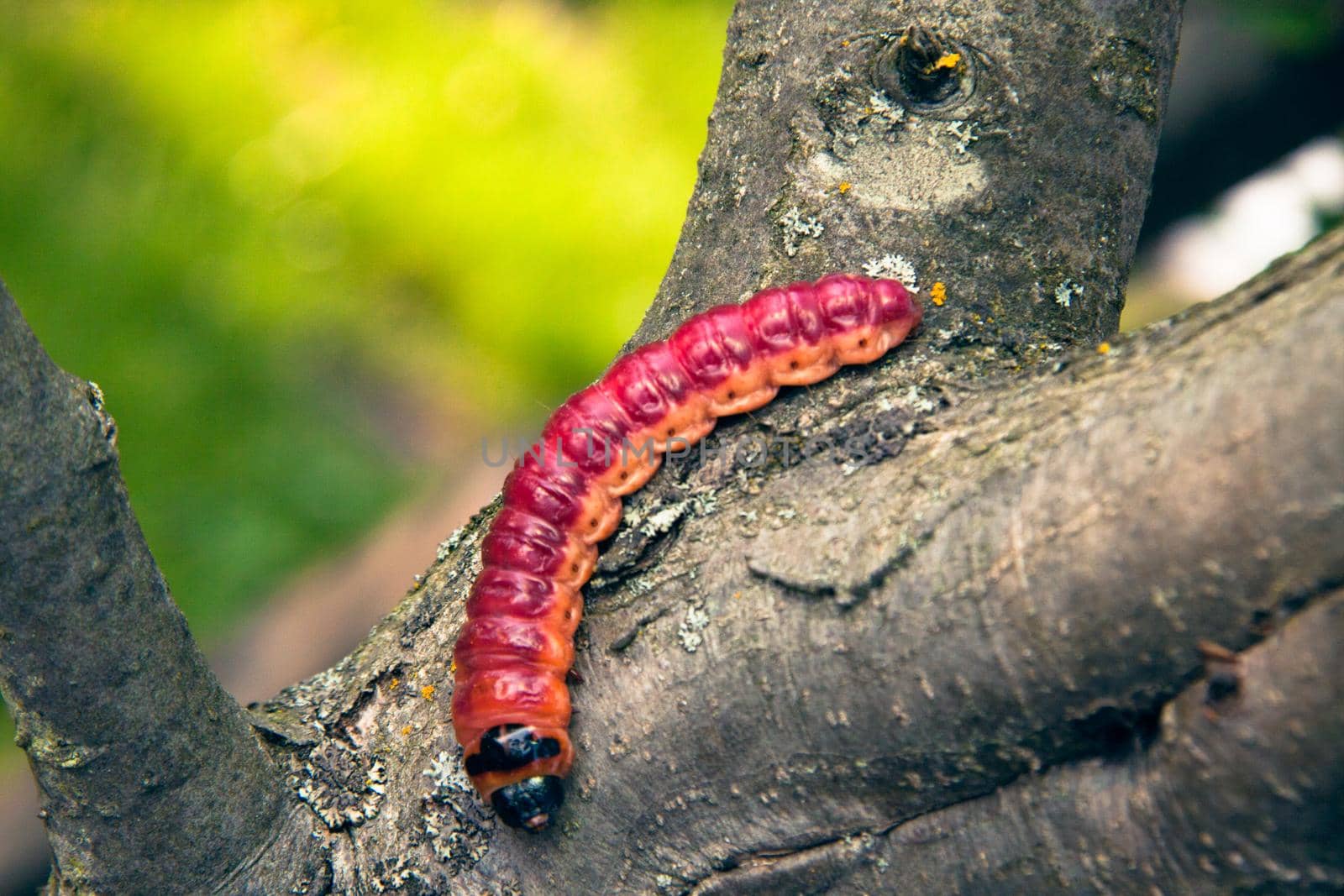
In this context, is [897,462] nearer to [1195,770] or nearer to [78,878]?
[1195,770]

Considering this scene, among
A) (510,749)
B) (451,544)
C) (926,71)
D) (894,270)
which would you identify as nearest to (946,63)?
(926,71)

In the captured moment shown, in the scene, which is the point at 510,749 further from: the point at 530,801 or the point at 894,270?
the point at 894,270

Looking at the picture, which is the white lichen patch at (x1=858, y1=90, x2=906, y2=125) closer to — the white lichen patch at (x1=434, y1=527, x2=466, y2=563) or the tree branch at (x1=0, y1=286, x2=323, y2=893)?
the white lichen patch at (x1=434, y1=527, x2=466, y2=563)

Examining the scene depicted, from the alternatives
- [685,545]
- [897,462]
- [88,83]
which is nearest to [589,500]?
[685,545]

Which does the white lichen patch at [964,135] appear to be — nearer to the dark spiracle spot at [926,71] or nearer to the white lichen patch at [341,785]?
the dark spiracle spot at [926,71]

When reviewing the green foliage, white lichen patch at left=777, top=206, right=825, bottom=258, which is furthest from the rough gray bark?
the green foliage

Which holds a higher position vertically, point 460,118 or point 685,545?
point 460,118

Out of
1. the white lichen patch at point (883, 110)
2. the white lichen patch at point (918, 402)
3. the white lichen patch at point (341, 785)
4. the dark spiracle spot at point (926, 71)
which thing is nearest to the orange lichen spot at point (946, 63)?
the dark spiracle spot at point (926, 71)
